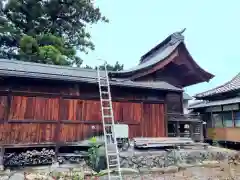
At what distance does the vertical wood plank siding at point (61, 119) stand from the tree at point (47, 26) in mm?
9928

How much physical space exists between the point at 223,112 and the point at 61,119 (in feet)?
37.8

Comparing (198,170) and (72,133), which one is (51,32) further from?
(198,170)

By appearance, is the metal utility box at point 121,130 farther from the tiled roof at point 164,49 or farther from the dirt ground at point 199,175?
the tiled roof at point 164,49

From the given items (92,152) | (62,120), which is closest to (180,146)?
(92,152)

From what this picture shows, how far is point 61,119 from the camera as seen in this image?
891cm

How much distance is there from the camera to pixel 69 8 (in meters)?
22.1

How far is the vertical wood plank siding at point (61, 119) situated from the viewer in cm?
827

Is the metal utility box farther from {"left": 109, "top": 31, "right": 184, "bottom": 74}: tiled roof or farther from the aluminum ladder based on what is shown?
{"left": 109, "top": 31, "right": 184, "bottom": 74}: tiled roof

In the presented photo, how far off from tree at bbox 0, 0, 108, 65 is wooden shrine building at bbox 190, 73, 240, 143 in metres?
11.4

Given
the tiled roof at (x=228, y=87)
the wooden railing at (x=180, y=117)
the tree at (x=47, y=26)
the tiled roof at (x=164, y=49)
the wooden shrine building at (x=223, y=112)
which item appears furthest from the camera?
the tree at (x=47, y=26)

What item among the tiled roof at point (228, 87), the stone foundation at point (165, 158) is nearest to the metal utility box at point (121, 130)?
the stone foundation at point (165, 158)

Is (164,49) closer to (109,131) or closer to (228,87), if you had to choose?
(228,87)

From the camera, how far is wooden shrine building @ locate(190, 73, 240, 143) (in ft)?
48.4

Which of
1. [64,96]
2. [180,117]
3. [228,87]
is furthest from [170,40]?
[64,96]
